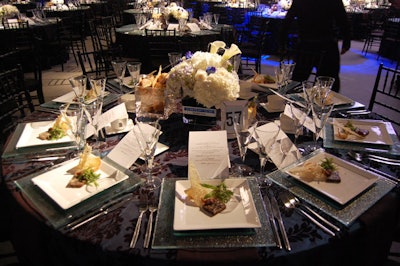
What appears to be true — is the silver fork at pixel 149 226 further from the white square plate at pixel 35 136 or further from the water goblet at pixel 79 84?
the water goblet at pixel 79 84

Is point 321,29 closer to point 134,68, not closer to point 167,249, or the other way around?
point 134,68

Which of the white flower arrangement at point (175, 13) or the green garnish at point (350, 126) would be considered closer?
the green garnish at point (350, 126)

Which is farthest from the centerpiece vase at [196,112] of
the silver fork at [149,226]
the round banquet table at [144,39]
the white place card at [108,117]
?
the round banquet table at [144,39]

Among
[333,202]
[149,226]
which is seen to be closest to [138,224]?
[149,226]

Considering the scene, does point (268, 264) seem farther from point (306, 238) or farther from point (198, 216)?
point (198, 216)

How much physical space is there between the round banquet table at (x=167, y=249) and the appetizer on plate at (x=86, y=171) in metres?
0.15

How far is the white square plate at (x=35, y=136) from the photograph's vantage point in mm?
1374

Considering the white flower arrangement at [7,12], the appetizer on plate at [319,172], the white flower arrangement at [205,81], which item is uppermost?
the white flower arrangement at [7,12]

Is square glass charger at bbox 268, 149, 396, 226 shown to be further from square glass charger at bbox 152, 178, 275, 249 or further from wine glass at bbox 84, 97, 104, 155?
wine glass at bbox 84, 97, 104, 155

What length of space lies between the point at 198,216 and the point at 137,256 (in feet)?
0.73

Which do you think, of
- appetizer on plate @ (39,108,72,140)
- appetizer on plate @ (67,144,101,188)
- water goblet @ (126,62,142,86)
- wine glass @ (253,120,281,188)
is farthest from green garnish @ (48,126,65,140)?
wine glass @ (253,120,281,188)

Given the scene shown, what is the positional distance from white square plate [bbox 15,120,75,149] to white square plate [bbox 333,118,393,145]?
130 centimetres

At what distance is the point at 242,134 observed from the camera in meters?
1.19

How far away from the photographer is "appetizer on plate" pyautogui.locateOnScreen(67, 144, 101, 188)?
1103 mm
